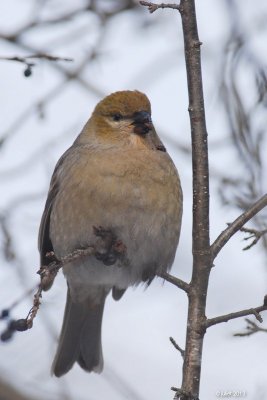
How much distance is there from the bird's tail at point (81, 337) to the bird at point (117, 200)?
183mm

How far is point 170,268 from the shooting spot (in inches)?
169

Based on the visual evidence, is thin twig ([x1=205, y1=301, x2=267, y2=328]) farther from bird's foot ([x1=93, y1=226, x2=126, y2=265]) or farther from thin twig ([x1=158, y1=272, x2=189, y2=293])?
bird's foot ([x1=93, y1=226, x2=126, y2=265])

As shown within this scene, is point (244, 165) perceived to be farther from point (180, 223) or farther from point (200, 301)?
point (200, 301)

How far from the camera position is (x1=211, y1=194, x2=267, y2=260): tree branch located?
293cm

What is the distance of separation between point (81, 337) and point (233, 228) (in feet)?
7.86

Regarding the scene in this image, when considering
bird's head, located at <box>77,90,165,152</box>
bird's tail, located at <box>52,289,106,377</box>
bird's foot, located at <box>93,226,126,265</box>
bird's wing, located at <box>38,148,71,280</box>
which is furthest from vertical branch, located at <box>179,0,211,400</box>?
bird's tail, located at <box>52,289,106,377</box>

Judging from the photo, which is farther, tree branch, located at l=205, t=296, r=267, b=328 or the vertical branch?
the vertical branch

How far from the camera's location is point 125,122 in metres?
4.47

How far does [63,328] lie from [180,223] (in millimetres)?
1359

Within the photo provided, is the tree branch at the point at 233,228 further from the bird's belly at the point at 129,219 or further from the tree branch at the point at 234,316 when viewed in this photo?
the bird's belly at the point at 129,219

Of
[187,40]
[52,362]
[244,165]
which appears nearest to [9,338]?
[187,40]

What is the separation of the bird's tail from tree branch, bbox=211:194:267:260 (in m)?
2.12

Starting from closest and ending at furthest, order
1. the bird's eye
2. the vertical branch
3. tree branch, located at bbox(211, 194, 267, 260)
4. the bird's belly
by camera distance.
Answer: the vertical branch, tree branch, located at bbox(211, 194, 267, 260), the bird's belly, the bird's eye

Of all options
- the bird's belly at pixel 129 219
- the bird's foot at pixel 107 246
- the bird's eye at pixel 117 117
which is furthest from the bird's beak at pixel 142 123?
the bird's foot at pixel 107 246
